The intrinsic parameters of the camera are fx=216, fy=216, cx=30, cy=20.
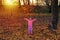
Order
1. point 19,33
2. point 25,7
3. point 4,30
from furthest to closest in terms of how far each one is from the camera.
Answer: point 25,7 → point 4,30 → point 19,33

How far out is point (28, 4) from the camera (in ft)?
71.3

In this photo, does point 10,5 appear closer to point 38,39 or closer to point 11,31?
point 11,31

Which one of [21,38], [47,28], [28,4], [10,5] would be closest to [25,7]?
[28,4]

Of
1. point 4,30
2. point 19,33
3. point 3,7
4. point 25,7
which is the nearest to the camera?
point 19,33

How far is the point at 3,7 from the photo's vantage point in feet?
75.3

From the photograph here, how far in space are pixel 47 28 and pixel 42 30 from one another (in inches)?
20.7

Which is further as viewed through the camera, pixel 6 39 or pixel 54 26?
pixel 54 26

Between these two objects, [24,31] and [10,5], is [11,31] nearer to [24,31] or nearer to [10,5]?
[24,31]

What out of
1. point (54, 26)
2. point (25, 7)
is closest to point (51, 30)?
point (54, 26)

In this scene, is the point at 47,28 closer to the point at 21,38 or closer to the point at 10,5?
the point at 21,38

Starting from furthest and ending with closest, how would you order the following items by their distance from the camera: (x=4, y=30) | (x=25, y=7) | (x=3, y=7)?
(x=3, y=7) < (x=25, y=7) < (x=4, y=30)

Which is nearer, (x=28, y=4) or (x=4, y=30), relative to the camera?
(x=4, y=30)

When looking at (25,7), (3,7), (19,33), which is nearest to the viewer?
(19,33)

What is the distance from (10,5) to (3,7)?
974 mm
